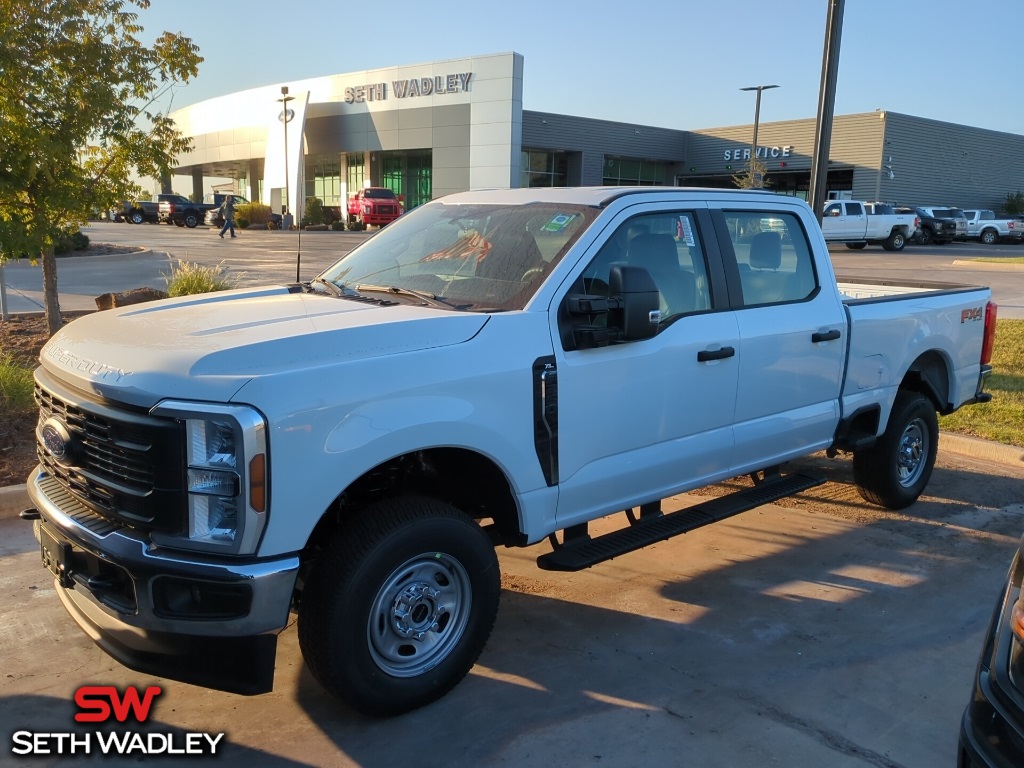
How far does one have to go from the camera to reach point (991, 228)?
137ft

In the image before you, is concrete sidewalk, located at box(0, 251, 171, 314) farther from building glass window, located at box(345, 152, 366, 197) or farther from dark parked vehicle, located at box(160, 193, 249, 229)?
building glass window, located at box(345, 152, 366, 197)

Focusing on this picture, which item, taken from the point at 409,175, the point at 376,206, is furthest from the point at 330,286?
the point at 409,175

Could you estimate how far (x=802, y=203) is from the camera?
5543 mm

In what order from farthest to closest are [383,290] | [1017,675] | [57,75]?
1. [57,75]
2. [383,290]
3. [1017,675]

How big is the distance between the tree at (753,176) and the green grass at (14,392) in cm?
2764

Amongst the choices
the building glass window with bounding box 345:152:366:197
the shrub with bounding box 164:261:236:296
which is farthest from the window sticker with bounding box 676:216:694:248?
the building glass window with bounding box 345:152:366:197

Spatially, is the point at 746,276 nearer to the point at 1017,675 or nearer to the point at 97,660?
the point at 1017,675

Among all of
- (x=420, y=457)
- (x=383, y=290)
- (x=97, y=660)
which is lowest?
(x=97, y=660)

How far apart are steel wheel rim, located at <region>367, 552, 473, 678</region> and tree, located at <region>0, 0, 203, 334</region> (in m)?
6.67

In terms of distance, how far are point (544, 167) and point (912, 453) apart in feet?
158

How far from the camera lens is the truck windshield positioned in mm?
4090

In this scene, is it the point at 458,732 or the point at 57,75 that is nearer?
the point at 458,732

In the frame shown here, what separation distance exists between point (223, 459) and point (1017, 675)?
244cm

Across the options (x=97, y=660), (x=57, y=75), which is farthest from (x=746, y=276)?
(x=57, y=75)
